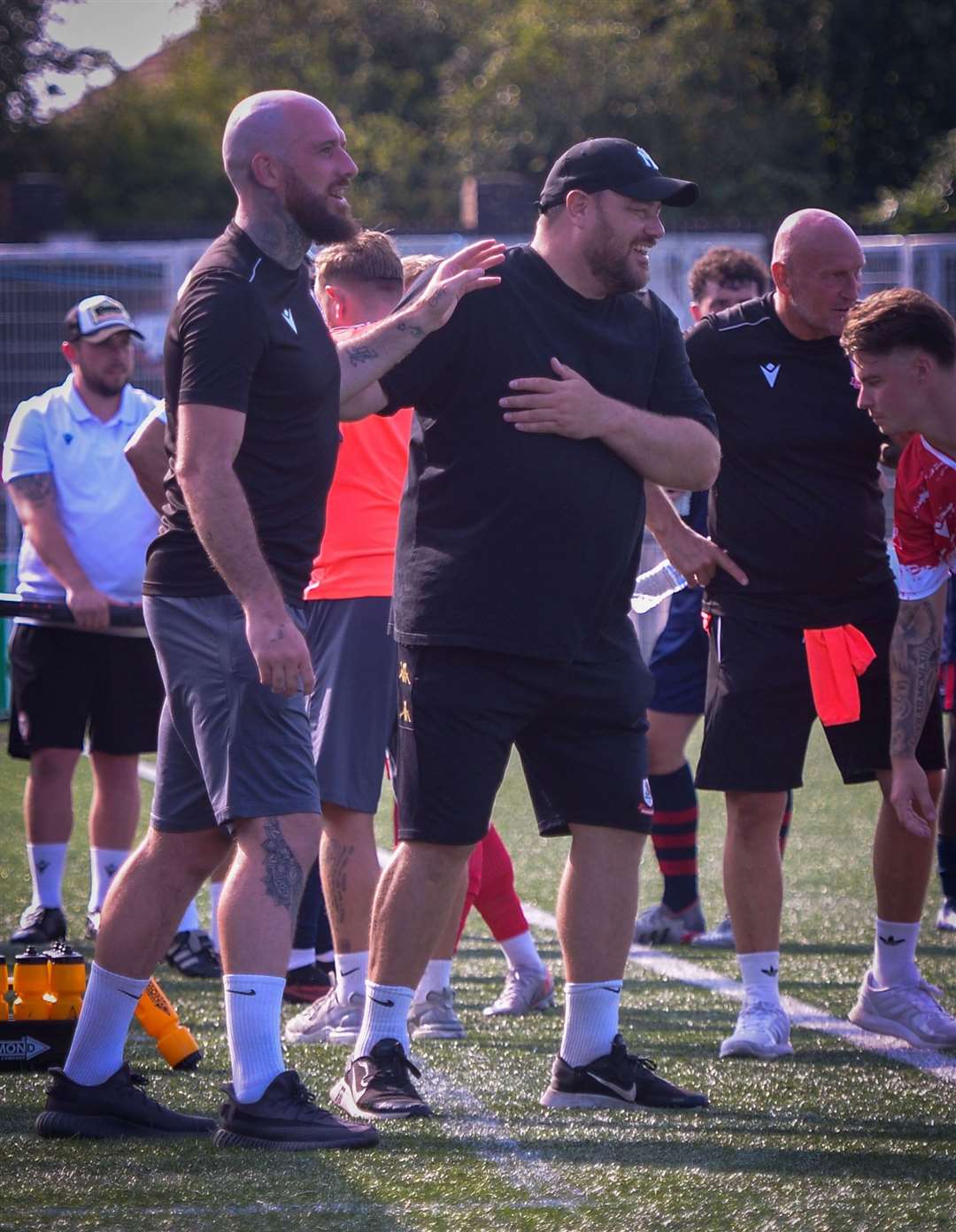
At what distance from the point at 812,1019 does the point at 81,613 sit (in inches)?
116

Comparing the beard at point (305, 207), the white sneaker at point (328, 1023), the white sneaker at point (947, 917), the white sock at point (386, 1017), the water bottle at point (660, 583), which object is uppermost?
the beard at point (305, 207)

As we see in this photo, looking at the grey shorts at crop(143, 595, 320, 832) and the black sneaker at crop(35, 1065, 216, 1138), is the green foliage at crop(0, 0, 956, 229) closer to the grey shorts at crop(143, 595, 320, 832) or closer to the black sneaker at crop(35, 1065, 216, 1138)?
the grey shorts at crop(143, 595, 320, 832)

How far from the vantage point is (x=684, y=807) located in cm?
693

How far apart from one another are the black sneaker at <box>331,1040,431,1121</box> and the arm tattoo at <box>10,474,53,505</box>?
3.49 meters

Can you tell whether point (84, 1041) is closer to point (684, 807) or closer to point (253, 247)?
point (253, 247)

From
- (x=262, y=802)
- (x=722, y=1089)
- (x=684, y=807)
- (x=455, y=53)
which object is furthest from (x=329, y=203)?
(x=455, y=53)

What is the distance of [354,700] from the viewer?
518 centimetres

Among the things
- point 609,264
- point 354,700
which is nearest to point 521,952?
point 354,700


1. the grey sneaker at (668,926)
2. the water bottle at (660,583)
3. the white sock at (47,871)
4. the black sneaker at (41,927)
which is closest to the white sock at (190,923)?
the black sneaker at (41,927)

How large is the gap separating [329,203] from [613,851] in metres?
1.64

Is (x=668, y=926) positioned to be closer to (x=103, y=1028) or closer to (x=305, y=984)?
(x=305, y=984)

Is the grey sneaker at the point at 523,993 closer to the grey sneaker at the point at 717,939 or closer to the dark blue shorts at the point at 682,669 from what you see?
the grey sneaker at the point at 717,939

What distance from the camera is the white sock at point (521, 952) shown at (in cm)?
556

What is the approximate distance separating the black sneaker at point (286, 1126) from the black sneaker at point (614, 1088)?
2.05 ft
